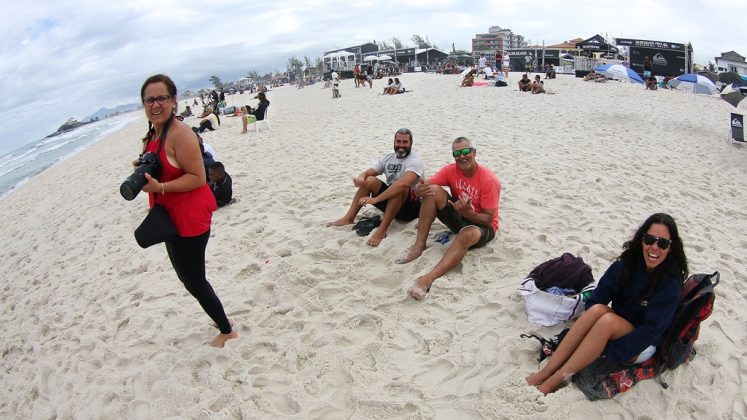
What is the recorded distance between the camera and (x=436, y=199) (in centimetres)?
371

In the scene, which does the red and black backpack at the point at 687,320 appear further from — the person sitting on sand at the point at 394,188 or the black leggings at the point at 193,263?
the black leggings at the point at 193,263

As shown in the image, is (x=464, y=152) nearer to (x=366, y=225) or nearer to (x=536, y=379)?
(x=366, y=225)

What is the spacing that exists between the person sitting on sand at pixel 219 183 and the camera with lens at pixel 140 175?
11.4 ft

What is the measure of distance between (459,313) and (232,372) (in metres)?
1.57

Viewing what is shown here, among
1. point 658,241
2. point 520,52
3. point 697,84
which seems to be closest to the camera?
point 658,241

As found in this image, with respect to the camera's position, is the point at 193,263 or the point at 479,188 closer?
the point at 193,263

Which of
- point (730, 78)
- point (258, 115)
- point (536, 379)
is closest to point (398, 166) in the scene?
point (536, 379)

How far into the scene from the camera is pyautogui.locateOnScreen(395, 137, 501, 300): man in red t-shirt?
3496mm

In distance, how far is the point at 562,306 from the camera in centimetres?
277

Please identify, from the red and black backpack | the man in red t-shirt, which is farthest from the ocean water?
the red and black backpack

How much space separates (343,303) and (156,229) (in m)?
1.55

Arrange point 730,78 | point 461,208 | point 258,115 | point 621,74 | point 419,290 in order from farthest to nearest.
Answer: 1. point 730,78
2. point 621,74
3. point 258,115
4. point 461,208
5. point 419,290

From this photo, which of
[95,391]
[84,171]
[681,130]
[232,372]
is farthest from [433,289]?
[84,171]

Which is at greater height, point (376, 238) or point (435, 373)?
point (376, 238)
